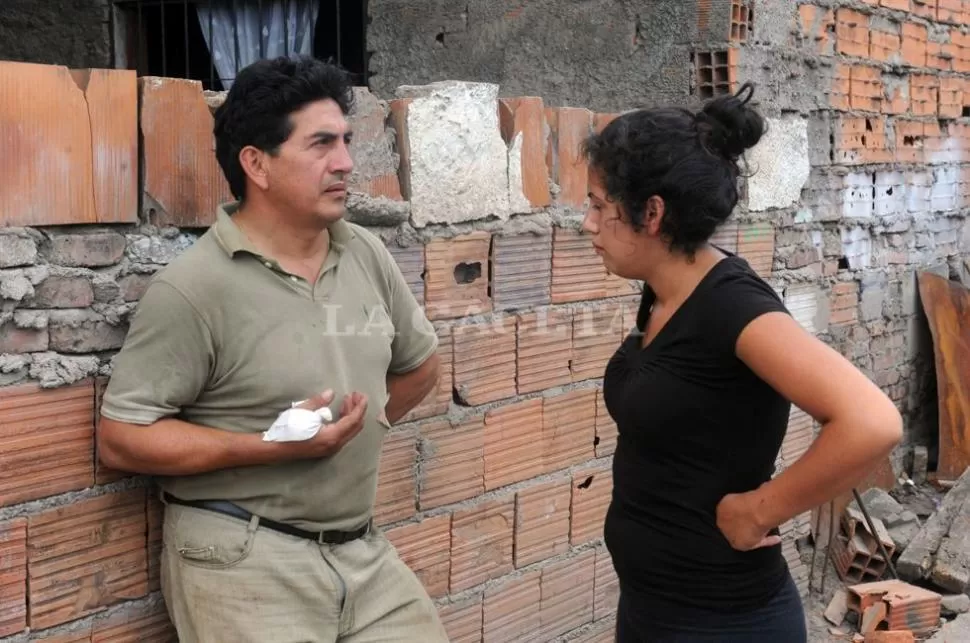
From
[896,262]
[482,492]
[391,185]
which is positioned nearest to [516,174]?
[391,185]

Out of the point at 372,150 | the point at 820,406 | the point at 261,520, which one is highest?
the point at 372,150

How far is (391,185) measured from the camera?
3.19 metres

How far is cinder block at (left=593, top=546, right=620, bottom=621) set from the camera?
4.07 m

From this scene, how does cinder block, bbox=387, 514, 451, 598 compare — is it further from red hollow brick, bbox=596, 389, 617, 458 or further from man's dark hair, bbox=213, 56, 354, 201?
man's dark hair, bbox=213, 56, 354, 201

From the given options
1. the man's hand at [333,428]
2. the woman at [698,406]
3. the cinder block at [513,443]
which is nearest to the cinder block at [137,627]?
the man's hand at [333,428]

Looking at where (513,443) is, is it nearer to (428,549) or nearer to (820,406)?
(428,549)

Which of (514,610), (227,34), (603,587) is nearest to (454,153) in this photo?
(514,610)

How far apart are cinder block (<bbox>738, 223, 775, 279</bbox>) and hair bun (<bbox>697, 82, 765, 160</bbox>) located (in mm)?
2235

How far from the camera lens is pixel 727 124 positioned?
231cm

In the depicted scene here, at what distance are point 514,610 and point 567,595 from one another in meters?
0.30

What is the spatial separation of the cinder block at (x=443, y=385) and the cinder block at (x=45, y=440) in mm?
1145

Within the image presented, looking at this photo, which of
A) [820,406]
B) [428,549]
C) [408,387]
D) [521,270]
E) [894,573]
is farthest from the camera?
[894,573]

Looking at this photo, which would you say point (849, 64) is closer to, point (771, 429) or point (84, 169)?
point (771, 429)

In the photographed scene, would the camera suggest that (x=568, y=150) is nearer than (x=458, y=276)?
No
